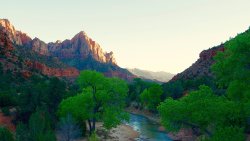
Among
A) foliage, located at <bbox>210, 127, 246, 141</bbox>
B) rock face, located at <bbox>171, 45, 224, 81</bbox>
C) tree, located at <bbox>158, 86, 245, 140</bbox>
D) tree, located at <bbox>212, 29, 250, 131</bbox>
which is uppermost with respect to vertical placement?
rock face, located at <bbox>171, 45, 224, 81</bbox>

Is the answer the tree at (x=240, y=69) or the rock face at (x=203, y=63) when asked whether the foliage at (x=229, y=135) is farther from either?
the rock face at (x=203, y=63)

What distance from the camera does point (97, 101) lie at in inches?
2045

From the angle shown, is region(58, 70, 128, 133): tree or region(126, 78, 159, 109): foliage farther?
region(126, 78, 159, 109): foliage

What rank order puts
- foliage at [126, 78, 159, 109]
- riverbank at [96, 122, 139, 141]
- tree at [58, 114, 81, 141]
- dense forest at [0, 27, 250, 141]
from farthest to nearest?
foliage at [126, 78, 159, 109] → riverbank at [96, 122, 139, 141] → tree at [58, 114, 81, 141] → dense forest at [0, 27, 250, 141]

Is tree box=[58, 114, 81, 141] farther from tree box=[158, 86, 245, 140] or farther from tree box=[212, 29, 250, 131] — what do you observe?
tree box=[212, 29, 250, 131]

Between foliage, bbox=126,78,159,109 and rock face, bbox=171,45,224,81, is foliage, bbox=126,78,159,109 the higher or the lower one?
the lower one

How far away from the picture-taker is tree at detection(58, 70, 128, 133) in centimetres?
5022

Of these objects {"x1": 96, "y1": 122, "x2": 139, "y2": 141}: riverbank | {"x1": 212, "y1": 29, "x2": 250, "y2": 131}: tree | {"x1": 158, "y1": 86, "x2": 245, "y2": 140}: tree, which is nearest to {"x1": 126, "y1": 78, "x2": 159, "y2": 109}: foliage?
{"x1": 96, "y1": 122, "x2": 139, "y2": 141}: riverbank

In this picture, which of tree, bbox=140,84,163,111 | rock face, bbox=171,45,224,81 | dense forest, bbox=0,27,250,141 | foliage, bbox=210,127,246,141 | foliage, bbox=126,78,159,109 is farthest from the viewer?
rock face, bbox=171,45,224,81

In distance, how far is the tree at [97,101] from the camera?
1977 inches

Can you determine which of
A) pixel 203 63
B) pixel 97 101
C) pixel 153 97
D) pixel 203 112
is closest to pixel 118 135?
pixel 97 101

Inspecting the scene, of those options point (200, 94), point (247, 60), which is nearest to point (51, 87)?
point (200, 94)

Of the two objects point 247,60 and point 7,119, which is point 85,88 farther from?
point 247,60

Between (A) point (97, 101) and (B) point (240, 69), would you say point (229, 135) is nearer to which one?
(B) point (240, 69)
